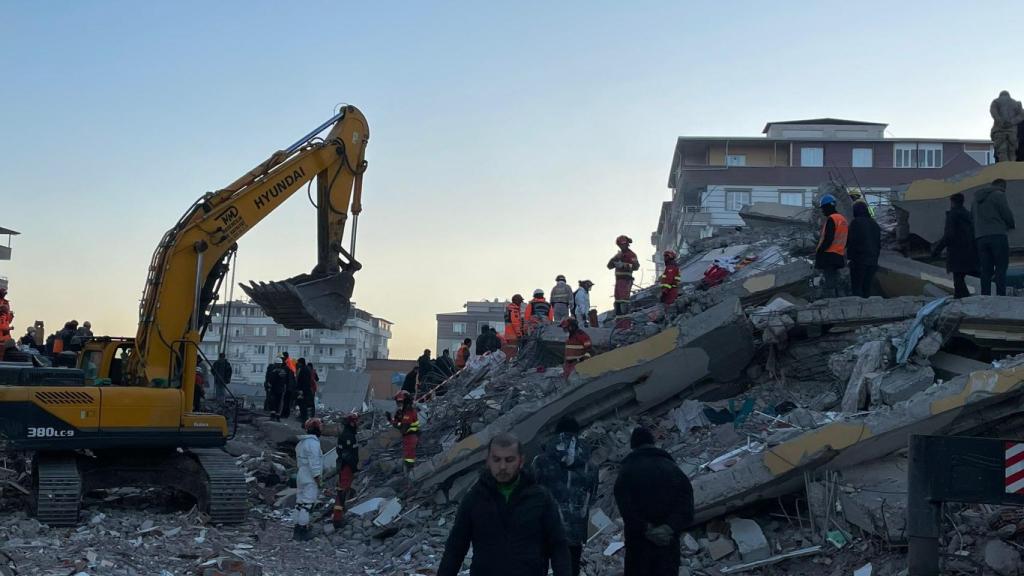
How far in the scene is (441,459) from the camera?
44.5 ft

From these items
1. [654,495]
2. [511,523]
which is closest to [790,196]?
[654,495]

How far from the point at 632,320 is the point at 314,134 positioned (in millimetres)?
5052

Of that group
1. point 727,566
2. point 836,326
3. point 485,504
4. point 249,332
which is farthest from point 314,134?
point 249,332

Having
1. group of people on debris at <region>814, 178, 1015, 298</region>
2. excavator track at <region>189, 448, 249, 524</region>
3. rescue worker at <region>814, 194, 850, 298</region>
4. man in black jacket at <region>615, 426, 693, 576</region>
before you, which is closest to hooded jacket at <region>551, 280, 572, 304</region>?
rescue worker at <region>814, 194, 850, 298</region>

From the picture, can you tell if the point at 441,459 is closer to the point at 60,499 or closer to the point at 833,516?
the point at 60,499

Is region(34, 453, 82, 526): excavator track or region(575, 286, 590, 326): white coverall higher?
Answer: region(575, 286, 590, 326): white coverall

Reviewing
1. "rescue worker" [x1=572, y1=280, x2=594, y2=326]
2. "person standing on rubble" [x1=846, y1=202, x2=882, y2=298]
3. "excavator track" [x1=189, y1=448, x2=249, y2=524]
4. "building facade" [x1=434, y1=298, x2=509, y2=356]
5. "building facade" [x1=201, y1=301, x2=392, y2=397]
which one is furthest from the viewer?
"building facade" [x1=201, y1=301, x2=392, y2=397]

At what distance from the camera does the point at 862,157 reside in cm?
6253

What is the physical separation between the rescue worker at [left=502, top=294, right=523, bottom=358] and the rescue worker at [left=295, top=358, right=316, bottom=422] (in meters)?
4.21

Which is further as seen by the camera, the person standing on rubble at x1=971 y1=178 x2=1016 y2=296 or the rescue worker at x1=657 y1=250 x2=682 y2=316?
the rescue worker at x1=657 y1=250 x2=682 y2=316

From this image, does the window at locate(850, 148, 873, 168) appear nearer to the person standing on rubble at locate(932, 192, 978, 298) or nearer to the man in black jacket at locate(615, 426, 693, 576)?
the person standing on rubble at locate(932, 192, 978, 298)

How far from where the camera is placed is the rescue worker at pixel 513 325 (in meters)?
19.7

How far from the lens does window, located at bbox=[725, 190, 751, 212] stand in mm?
59906

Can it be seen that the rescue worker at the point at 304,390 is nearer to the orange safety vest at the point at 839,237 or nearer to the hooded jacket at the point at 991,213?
the orange safety vest at the point at 839,237
